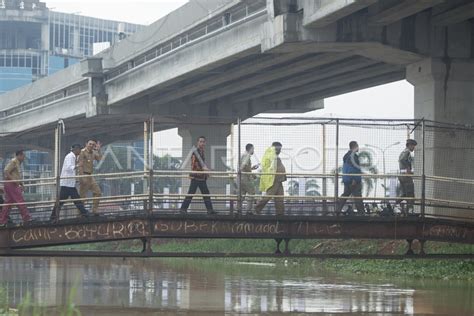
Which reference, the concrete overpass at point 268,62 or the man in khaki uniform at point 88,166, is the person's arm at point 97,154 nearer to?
the man in khaki uniform at point 88,166

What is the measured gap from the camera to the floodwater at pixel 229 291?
18.7 meters

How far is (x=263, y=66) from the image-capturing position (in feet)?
123

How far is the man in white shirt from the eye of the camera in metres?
20.2

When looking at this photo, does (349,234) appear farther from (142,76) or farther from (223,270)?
(142,76)

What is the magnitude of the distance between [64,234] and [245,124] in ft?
12.6

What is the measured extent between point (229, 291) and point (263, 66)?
16.1 m

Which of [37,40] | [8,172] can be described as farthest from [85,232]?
[37,40]

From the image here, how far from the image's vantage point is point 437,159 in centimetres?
2556

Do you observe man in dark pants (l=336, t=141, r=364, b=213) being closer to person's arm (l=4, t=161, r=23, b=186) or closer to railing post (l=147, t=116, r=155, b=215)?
railing post (l=147, t=116, r=155, b=215)

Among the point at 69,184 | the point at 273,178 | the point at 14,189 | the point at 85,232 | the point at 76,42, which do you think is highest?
the point at 76,42

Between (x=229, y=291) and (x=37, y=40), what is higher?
(x=37, y=40)

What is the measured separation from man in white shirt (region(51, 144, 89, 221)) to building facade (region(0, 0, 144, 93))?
344ft

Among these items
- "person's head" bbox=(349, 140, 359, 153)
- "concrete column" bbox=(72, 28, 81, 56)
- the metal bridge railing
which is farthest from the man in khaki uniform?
"concrete column" bbox=(72, 28, 81, 56)

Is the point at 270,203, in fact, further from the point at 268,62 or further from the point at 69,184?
the point at 268,62
